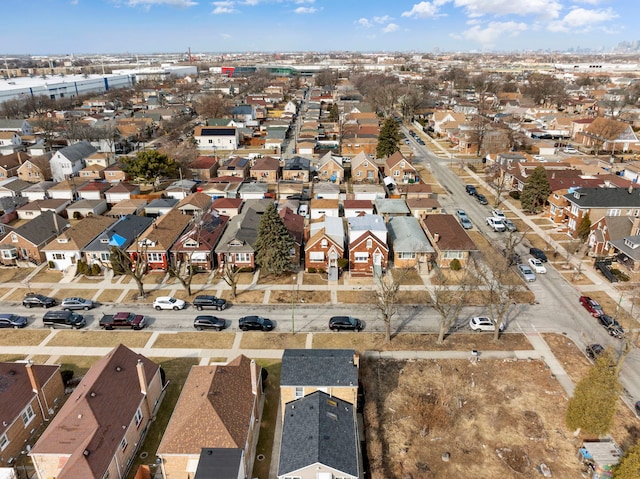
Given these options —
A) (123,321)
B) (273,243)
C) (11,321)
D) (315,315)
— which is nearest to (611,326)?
(315,315)

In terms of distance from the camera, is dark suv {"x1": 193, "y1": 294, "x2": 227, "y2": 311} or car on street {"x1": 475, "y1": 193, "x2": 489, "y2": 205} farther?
car on street {"x1": 475, "y1": 193, "x2": 489, "y2": 205}

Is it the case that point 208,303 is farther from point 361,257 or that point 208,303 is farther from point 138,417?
point 361,257

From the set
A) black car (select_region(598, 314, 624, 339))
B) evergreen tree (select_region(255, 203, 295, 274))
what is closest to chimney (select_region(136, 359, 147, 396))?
evergreen tree (select_region(255, 203, 295, 274))

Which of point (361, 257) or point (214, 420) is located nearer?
point (214, 420)

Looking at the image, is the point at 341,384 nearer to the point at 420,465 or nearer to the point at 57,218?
the point at 420,465

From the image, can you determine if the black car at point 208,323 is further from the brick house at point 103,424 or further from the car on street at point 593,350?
the car on street at point 593,350

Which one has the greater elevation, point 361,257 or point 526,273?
point 361,257

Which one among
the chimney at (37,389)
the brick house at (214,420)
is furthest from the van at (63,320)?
the brick house at (214,420)

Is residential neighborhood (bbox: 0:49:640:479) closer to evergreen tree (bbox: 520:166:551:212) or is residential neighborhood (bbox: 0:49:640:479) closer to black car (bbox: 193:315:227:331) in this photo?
black car (bbox: 193:315:227:331)
